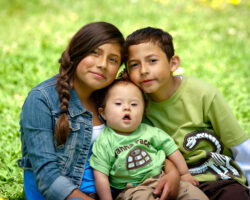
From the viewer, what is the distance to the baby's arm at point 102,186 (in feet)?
7.06

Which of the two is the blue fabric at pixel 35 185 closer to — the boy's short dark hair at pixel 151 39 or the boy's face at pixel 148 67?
the boy's face at pixel 148 67

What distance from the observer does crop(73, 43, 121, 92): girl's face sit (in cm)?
225

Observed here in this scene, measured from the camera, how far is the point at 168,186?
212cm

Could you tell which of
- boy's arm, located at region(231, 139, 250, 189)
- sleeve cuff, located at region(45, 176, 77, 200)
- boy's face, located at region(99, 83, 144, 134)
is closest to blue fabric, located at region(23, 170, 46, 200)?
sleeve cuff, located at region(45, 176, 77, 200)

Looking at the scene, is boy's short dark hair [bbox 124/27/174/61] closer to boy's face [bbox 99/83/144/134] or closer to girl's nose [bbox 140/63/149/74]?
Answer: girl's nose [bbox 140/63/149/74]

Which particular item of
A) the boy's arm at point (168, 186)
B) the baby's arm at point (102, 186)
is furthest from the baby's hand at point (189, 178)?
the baby's arm at point (102, 186)

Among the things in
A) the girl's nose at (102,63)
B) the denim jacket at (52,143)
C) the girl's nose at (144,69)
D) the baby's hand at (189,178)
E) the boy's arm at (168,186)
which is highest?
→ the girl's nose at (102,63)

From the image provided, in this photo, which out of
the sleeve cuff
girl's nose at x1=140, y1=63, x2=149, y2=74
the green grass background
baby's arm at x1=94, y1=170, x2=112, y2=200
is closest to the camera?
the sleeve cuff

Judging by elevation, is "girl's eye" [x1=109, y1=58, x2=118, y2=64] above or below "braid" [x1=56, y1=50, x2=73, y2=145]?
above

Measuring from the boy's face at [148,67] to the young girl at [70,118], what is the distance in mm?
135

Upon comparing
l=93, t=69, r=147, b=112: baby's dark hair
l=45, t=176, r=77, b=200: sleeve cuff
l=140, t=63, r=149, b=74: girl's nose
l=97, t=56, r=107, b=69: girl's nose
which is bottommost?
l=45, t=176, r=77, b=200: sleeve cuff

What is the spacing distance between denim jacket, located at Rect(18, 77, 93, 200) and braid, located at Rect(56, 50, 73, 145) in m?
0.04

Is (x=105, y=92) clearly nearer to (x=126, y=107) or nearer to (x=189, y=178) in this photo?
(x=126, y=107)

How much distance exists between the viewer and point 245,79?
467 cm
